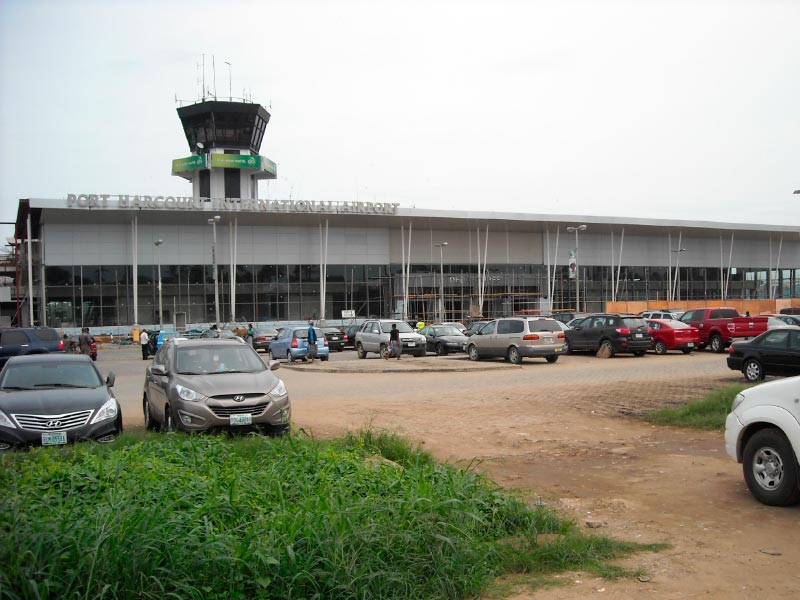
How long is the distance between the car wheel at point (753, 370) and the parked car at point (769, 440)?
38.3 ft

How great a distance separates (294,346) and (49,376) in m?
20.2

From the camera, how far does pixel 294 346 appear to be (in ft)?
103

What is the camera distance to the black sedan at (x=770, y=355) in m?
17.7

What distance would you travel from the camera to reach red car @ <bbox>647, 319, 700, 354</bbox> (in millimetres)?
29547

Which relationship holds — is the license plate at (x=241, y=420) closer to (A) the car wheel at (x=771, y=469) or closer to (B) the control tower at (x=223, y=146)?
(A) the car wheel at (x=771, y=469)

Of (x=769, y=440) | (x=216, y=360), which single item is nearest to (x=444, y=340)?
(x=216, y=360)

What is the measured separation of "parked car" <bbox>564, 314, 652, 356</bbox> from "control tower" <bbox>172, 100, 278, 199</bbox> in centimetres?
4724

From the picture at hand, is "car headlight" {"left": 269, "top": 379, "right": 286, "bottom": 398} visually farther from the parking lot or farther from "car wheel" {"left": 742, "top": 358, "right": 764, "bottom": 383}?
"car wheel" {"left": 742, "top": 358, "right": 764, "bottom": 383}

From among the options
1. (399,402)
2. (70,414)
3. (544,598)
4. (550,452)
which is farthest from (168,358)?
(544,598)

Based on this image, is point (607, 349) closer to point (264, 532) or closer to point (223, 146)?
point (264, 532)

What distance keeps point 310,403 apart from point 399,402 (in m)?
2.05

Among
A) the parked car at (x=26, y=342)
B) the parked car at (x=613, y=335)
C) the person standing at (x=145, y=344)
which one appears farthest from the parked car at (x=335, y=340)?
the parked car at (x=26, y=342)

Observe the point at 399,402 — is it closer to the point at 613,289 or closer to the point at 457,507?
the point at 457,507

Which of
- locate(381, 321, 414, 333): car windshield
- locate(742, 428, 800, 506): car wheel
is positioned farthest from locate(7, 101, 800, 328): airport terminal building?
locate(742, 428, 800, 506): car wheel
